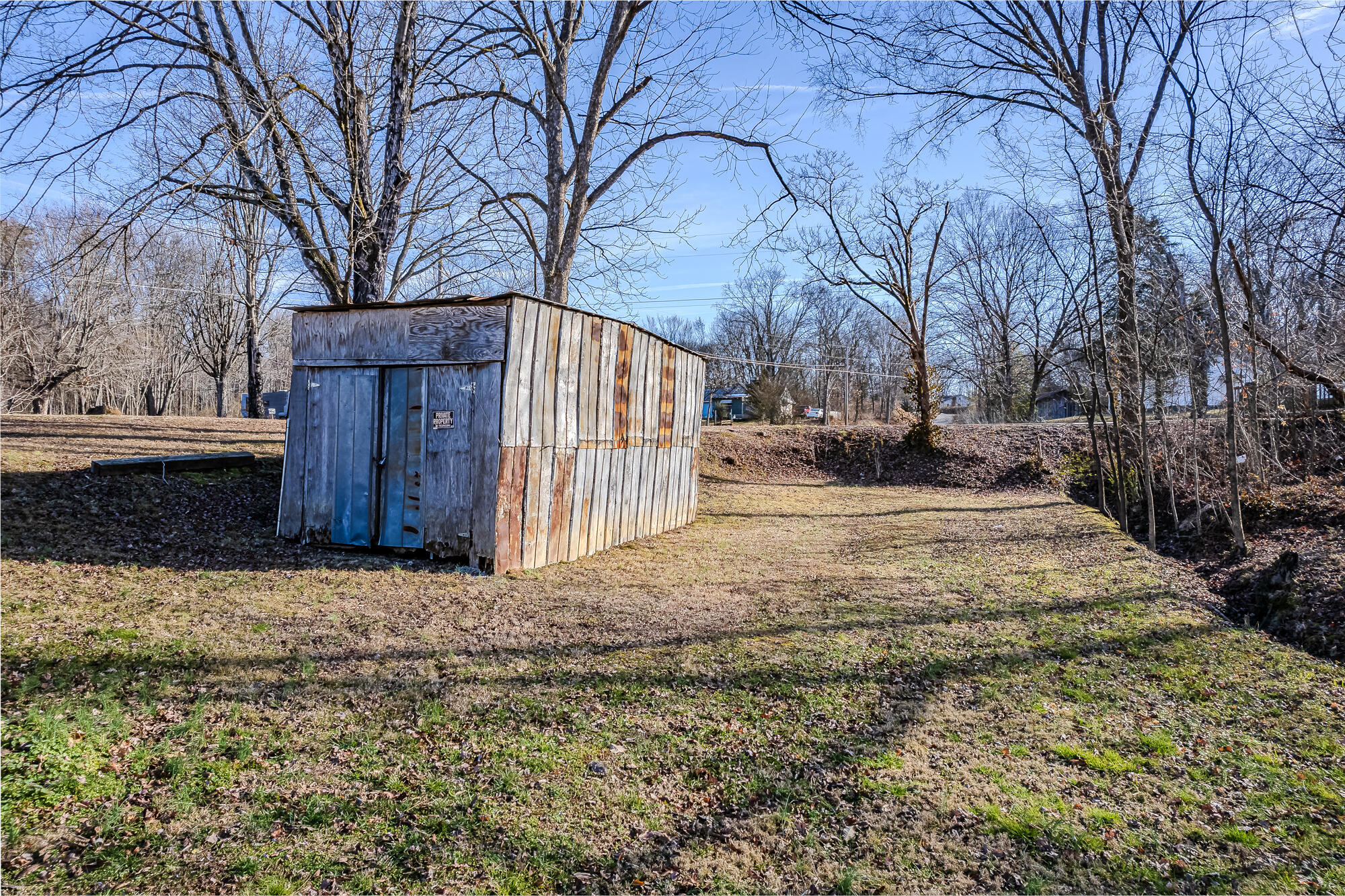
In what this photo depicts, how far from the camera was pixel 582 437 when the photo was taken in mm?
8367

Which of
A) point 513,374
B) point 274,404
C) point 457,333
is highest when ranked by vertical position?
point 274,404

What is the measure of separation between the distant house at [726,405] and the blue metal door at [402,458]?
26.6 meters

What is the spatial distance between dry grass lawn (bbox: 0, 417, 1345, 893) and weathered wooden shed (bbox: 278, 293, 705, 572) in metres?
0.49

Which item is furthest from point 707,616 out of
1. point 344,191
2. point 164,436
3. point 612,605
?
point 164,436

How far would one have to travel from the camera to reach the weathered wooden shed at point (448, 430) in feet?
22.9

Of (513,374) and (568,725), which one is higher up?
(513,374)

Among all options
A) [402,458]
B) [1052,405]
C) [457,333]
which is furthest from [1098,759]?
[1052,405]

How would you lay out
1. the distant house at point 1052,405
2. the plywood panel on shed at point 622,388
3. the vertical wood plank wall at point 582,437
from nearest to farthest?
1. the vertical wood plank wall at point 582,437
2. the plywood panel on shed at point 622,388
3. the distant house at point 1052,405

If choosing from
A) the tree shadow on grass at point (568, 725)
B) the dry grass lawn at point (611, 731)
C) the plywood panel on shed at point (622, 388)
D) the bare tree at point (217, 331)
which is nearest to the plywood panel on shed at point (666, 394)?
the plywood panel on shed at point (622, 388)

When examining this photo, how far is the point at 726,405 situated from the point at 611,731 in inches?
1340

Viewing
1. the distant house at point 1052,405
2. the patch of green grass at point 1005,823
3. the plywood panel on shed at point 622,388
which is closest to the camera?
the patch of green grass at point 1005,823

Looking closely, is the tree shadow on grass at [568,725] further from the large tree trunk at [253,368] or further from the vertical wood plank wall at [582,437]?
the large tree trunk at [253,368]

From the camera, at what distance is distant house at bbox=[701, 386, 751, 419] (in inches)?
1396

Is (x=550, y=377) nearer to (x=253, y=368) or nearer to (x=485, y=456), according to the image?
(x=485, y=456)
